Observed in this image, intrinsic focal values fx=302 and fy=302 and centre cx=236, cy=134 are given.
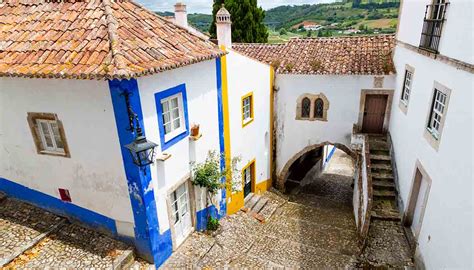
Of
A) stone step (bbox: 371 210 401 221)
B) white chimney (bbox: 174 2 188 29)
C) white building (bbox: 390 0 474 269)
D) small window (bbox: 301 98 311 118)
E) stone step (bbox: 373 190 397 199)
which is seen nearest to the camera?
white building (bbox: 390 0 474 269)

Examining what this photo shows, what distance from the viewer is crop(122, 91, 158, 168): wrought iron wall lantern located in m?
6.34

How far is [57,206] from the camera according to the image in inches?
347

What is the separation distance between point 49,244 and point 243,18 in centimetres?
2116

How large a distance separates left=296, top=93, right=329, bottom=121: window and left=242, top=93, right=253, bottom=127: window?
2868 millimetres

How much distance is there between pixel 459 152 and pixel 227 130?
22.8 feet

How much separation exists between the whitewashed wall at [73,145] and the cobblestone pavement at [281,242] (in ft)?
8.67

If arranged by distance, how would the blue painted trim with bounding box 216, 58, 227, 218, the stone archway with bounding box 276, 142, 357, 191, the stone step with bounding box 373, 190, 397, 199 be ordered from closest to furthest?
the blue painted trim with bounding box 216, 58, 227, 218 → the stone step with bounding box 373, 190, 397, 199 → the stone archway with bounding box 276, 142, 357, 191

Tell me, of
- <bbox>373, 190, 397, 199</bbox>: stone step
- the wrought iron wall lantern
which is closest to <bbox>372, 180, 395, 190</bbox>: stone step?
<bbox>373, 190, 397, 199</bbox>: stone step

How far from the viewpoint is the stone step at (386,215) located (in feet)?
33.5

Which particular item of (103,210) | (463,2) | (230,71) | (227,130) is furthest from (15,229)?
(463,2)

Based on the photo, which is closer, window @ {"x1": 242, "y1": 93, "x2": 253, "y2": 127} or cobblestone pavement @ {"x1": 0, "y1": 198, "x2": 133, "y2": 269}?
cobblestone pavement @ {"x1": 0, "y1": 198, "x2": 133, "y2": 269}

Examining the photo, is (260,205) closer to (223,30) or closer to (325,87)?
(325,87)

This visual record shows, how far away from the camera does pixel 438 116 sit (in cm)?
812

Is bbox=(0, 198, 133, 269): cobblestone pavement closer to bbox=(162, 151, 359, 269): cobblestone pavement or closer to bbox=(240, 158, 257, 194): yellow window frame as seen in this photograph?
bbox=(162, 151, 359, 269): cobblestone pavement
